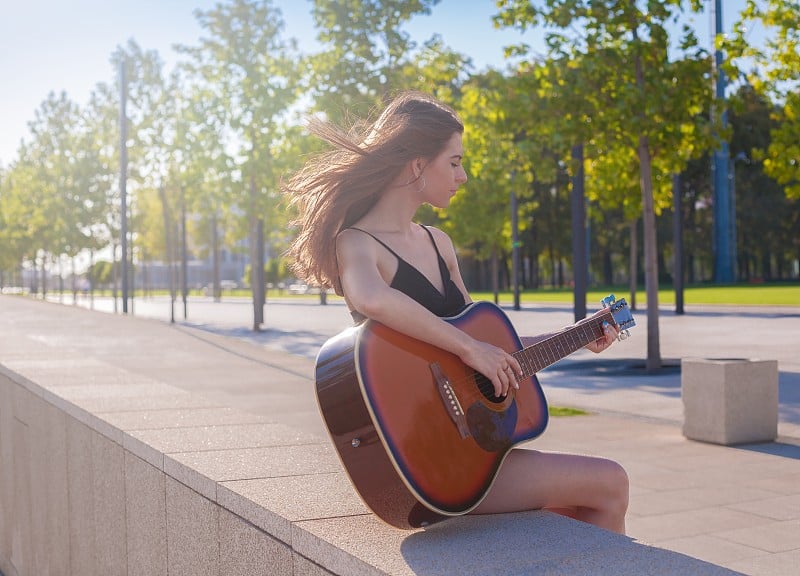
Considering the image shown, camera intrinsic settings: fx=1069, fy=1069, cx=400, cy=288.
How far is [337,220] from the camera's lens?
3.38m

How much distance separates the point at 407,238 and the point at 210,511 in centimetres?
111

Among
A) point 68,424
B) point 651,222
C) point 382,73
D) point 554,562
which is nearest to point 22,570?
point 68,424

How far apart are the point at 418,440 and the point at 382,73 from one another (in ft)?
73.7

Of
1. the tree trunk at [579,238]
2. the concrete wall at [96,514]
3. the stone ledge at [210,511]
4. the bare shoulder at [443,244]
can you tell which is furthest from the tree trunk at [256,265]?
the bare shoulder at [443,244]

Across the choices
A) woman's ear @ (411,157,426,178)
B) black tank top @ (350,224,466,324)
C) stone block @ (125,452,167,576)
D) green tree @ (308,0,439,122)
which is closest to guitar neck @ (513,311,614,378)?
A: black tank top @ (350,224,466,324)

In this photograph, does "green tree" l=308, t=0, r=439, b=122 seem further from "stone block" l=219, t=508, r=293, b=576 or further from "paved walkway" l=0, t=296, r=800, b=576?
"stone block" l=219, t=508, r=293, b=576

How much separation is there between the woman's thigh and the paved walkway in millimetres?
1918

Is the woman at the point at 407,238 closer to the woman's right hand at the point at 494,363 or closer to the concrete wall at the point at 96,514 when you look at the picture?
the woman's right hand at the point at 494,363

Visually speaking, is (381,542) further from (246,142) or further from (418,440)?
(246,142)

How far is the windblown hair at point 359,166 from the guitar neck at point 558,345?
0.67 meters

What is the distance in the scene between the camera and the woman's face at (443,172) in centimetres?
336

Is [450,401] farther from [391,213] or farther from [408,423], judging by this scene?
[391,213]

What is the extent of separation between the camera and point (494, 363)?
9.63 feet

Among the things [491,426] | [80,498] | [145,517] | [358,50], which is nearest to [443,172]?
[491,426]
